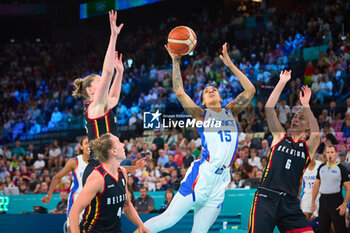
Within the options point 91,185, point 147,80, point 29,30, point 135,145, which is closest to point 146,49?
point 147,80

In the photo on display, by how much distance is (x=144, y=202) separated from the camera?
10555 millimetres

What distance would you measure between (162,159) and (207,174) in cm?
587

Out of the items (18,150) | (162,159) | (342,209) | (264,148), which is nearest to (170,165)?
(162,159)

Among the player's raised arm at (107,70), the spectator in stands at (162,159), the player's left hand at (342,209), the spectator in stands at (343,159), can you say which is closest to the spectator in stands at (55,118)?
the spectator in stands at (162,159)

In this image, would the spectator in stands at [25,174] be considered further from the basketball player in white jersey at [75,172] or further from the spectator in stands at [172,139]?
the basketball player in white jersey at [75,172]

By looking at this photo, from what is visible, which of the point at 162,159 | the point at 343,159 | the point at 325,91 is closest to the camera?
the point at 343,159

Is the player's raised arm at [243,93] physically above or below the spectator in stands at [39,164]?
above

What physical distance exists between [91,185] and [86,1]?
5632 mm

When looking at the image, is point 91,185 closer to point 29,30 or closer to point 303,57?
point 303,57

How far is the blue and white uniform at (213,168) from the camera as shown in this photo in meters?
6.27

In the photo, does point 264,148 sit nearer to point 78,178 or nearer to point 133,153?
point 133,153

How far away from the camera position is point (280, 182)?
5855 millimetres

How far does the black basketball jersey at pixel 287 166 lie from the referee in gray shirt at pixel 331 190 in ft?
10.3

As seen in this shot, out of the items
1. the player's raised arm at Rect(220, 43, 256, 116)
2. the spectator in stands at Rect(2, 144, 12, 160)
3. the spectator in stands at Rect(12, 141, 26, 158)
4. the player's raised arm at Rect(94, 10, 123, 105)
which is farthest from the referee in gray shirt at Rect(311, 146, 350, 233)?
the spectator in stands at Rect(2, 144, 12, 160)
